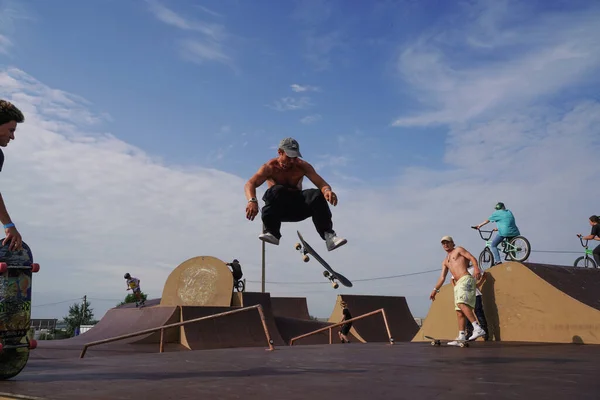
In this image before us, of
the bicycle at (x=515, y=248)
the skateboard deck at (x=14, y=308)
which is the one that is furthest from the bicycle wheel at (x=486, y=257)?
the skateboard deck at (x=14, y=308)

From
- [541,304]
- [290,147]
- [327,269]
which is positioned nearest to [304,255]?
[327,269]

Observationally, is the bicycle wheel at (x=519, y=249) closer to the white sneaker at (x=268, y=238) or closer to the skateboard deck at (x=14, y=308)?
the white sneaker at (x=268, y=238)

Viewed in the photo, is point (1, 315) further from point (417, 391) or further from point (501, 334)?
point (501, 334)

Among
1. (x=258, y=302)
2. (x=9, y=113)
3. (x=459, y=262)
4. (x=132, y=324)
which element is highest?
(x=9, y=113)

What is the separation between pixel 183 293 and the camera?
17484 mm

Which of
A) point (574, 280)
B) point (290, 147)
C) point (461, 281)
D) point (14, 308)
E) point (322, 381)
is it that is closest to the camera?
point (322, 381)

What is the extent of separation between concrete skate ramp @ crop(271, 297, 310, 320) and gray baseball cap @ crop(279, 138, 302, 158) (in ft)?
57.4

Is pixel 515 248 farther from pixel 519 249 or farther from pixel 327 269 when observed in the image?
pixel 327 269

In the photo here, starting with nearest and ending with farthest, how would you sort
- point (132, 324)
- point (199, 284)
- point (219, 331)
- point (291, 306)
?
point (219, 331) < point (132, 324) < point (199, 284) < point (291, 306)

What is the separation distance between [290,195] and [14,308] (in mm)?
3247

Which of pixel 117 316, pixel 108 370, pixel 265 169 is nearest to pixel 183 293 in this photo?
pixel 117 316

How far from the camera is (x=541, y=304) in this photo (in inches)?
381

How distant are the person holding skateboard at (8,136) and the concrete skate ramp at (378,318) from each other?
50.3 ft

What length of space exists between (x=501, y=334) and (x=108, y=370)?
808 centimetres
